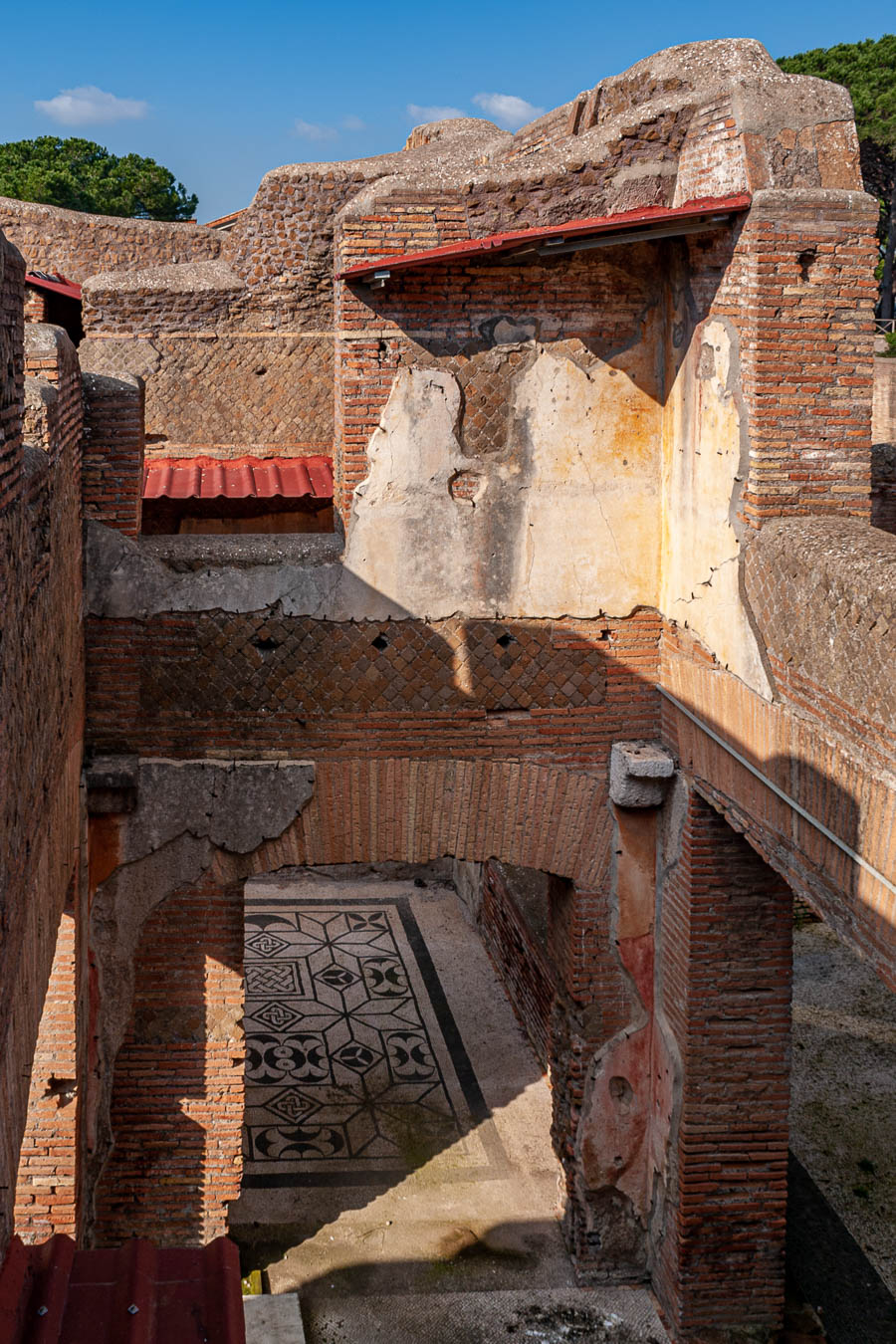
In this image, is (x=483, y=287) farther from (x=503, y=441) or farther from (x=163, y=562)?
(x=163, y=562)

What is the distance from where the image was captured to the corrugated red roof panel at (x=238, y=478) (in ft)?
22.2

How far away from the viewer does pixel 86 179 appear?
30.9m

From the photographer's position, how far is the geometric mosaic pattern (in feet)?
22.6

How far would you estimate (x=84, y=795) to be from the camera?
5.36m

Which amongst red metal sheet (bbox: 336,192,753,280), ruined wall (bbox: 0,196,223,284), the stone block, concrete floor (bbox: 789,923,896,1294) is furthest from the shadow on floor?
ruined wall (bbox: 0,196,223,284)

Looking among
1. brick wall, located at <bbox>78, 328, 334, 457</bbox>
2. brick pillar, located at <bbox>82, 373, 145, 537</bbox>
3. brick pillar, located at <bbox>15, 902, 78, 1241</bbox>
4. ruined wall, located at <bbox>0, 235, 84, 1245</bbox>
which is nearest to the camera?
ruined wall, located at <bbox>0, 235, 84, 1245</bbox>

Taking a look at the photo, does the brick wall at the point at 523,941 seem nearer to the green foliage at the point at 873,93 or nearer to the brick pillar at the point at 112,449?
the brick pillar at the point at 112,449

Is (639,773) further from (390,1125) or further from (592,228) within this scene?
(390,1125)

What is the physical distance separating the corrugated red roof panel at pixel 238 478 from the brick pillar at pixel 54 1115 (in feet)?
8.28

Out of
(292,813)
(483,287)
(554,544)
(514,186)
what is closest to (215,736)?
(292,813)

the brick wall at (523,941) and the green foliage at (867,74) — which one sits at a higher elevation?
the green foliage at (867,74)

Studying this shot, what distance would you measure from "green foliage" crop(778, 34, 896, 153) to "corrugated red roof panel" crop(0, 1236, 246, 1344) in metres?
25.2

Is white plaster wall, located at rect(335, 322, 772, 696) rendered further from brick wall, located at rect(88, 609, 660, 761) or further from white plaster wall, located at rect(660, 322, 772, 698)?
brick wall, located at rect(88, 609, 660, 761)

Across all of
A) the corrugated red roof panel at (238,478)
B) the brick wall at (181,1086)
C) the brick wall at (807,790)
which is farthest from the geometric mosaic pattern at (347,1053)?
the corrugated red roof panel at (238,478)
